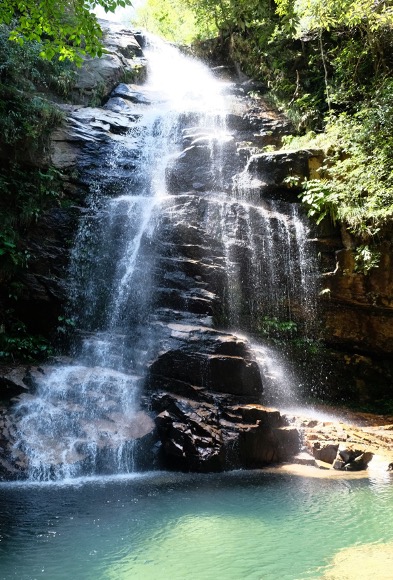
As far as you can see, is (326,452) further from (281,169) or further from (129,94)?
(129,94)

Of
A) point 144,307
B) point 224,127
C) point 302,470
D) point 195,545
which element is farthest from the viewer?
point 224,127

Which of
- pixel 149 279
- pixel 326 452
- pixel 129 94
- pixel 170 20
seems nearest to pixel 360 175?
pixel 149 279

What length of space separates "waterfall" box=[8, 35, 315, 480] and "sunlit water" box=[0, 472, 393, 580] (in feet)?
4.02

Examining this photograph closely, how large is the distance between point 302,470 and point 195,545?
11.7 feet

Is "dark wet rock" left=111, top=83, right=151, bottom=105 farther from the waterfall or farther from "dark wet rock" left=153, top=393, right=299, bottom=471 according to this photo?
"dark wet rock" left=153, top=393, right=299, bottom=471

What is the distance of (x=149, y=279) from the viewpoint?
444 inches

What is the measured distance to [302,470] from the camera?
7.83m

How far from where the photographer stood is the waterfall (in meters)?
7.98

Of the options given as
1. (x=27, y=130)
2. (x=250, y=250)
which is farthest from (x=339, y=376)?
(x=27, y=130)

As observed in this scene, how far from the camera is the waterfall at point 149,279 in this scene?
26.2ft

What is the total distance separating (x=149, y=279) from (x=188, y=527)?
6802 mm

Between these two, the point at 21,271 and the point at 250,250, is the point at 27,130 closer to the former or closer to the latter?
the point at 21,271

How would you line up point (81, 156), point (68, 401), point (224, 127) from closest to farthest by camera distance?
point (68, 401) → point (81, 156) → point (224, 127)

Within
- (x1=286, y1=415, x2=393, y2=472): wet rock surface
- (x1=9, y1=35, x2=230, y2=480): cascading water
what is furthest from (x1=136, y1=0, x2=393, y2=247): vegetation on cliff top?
(x1=286, y1=415, x2=393, y2=472): wet rock surface
